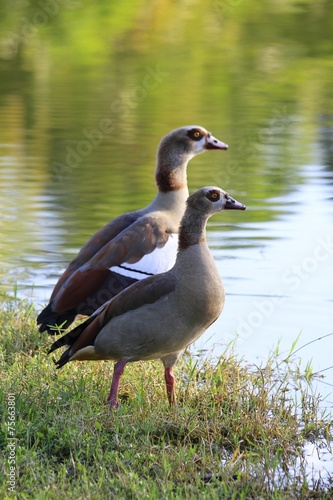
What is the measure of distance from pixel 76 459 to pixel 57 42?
20738mm

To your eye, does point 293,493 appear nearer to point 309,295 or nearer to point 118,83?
point 309,295

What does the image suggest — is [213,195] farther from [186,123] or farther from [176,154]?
[186,123]

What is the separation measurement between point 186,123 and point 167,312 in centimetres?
1002

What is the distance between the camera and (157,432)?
501cm

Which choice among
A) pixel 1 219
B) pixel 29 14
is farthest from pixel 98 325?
pixel 29 14

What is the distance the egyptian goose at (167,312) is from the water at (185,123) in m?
1.16

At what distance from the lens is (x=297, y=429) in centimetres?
521

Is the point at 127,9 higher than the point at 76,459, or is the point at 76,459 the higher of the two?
the point at 127,9

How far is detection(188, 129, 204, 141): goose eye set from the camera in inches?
277

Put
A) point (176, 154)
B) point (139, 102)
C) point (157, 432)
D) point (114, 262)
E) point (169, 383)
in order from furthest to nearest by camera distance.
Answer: point (139, 102) → point (176, 154) → point (114, 262) → point (169, 383) → point (157, 432)

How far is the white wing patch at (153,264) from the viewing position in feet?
20.2

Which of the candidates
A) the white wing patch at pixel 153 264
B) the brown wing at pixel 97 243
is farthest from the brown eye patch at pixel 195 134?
the white wing patch at pixel 153 264

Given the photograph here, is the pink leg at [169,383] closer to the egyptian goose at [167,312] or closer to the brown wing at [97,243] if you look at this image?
the egyptian goose at [167,312]

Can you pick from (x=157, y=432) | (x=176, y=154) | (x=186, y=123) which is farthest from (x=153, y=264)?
(x=186, y=123)
